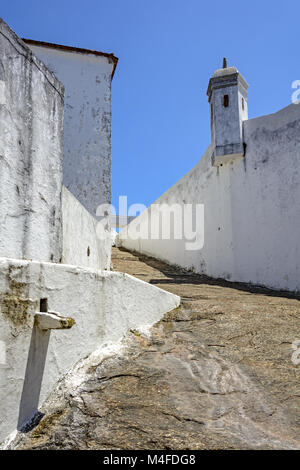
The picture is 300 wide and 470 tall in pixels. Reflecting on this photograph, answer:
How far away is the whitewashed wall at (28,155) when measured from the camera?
2.55 meters

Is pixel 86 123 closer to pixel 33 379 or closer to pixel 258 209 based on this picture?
pixel 258 209

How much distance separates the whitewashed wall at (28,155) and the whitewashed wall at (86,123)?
4.37 m

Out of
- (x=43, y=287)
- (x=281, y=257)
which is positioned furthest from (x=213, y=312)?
(x=281, y=257)

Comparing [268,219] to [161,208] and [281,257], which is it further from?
[161,208]

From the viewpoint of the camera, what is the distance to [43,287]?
2303 millimetres

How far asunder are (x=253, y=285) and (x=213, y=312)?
3.82m

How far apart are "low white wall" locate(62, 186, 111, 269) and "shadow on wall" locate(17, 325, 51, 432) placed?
1259 millimetres

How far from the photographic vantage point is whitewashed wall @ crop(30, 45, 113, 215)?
24.8ft

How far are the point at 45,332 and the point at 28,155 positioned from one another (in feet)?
4.39

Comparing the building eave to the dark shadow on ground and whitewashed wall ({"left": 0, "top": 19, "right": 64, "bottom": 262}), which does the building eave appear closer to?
the dark shadow on ground
